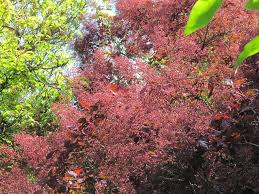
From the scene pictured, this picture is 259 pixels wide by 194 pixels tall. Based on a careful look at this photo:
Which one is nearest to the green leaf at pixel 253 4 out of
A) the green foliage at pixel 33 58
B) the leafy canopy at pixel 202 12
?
the leafy canopy at pixel 202 12

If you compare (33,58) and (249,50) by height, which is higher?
(249,50)

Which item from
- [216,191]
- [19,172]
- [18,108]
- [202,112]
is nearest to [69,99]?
[18,108]

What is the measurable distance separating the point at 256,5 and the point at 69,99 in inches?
370

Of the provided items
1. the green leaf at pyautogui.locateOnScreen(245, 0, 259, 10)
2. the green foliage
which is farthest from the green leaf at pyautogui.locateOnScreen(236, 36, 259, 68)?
the green foliage

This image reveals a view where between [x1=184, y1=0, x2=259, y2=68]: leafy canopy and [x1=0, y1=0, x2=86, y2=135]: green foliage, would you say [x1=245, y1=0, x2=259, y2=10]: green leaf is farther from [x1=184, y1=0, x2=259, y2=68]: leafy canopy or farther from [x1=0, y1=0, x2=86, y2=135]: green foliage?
[x1=0, y1=0, x2=86, y2=135]: green foliage

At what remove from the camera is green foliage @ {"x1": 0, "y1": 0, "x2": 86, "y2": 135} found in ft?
34.0

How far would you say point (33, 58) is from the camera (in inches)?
447

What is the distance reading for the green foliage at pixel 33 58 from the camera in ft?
34.0

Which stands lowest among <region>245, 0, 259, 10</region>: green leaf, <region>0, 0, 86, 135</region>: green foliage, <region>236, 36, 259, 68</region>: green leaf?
<region>0, 0, 86, 135</region>: green foliage

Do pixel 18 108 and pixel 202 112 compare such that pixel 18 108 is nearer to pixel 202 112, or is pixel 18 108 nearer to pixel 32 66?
pixel 32 66

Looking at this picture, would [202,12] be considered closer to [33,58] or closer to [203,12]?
[203,12]

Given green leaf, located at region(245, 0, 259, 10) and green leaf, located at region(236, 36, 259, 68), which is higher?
green leaf, located at region(245, 0, 259, 10)

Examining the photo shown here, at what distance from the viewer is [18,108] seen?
10.3 metres

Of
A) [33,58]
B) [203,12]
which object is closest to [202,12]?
[203,12]
